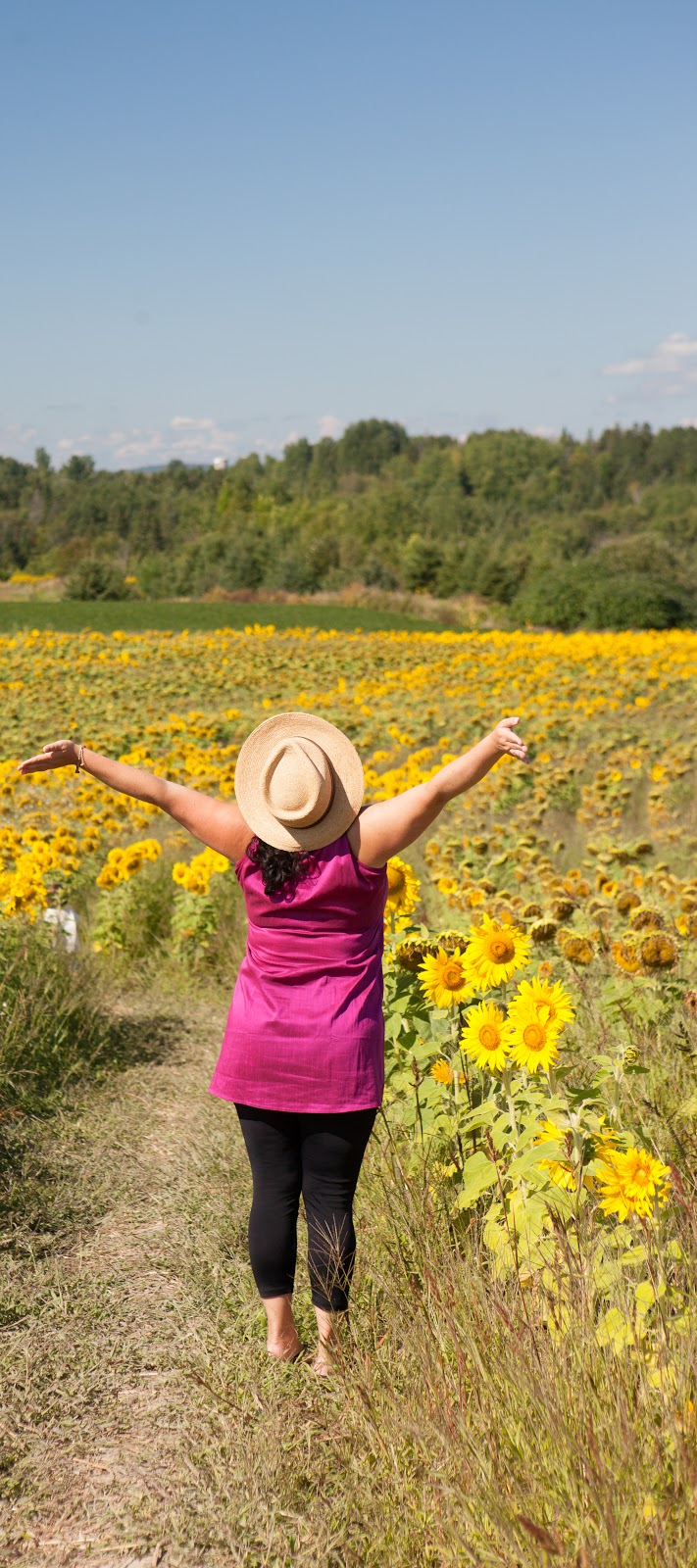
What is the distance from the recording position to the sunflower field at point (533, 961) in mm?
2543

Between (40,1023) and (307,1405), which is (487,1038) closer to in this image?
(307,1405)

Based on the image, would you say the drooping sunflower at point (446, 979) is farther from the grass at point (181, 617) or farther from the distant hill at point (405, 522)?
the distant hill at point (405, 522)

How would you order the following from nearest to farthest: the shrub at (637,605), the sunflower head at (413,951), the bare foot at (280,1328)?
the bare foot at (280,1328)
the sunflower head at (413,951)
the shrub at (637,605)

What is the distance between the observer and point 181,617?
37344 millimetres

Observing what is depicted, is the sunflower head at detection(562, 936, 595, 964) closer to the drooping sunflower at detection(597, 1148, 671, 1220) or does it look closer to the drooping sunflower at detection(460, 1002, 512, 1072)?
the drooping sunflower at detection(460, 1002, 512, 1072)

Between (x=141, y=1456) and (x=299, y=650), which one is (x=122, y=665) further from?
(x=141, y=1456)

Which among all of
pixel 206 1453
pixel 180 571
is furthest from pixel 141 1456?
pixel 180 571

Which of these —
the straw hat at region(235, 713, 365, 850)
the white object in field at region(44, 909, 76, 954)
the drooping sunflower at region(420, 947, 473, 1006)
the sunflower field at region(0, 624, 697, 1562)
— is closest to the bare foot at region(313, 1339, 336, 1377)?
the sunflower field at region(0, 624, 697, 1562)

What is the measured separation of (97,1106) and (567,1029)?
1.91 metres

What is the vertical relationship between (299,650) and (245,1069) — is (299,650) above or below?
below

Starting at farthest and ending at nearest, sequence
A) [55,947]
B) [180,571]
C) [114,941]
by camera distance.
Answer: [180,571]
[114,941]
[55,947]

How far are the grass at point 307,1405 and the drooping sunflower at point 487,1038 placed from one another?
373 millimetres

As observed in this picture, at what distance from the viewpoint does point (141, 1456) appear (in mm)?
2844

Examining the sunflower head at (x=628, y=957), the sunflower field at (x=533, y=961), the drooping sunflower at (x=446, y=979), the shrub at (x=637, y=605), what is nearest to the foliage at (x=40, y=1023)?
the sunflower field at (x=533, y=961)
